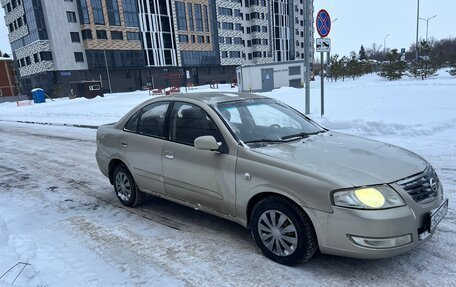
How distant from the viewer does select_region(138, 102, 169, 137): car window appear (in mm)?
4375

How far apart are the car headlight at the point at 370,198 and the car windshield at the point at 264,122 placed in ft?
3.69

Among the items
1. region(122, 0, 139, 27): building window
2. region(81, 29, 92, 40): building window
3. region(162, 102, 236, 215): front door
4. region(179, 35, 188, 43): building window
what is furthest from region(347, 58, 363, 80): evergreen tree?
region(162, 102, 236, 215): front door

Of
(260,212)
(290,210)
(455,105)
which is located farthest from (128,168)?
(455,105)

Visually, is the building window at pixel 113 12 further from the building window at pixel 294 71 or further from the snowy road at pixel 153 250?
the snowy road at pixel 153 250

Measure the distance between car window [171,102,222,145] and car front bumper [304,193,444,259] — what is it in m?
1.47

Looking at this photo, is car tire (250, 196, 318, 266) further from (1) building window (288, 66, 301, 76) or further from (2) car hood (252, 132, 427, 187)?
(1) building window (288, 66, 301, 76)

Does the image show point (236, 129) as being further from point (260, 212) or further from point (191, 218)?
point (191, 218)

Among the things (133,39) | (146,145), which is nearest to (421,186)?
(146,145)

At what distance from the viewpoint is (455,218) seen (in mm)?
3873

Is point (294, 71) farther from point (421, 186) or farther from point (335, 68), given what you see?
point (421, 186)

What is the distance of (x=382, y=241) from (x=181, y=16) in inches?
2743

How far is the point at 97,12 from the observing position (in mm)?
54062

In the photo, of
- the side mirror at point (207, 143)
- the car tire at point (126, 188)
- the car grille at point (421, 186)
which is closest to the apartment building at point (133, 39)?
the car tire at point (126, 188)

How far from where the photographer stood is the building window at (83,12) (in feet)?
172
